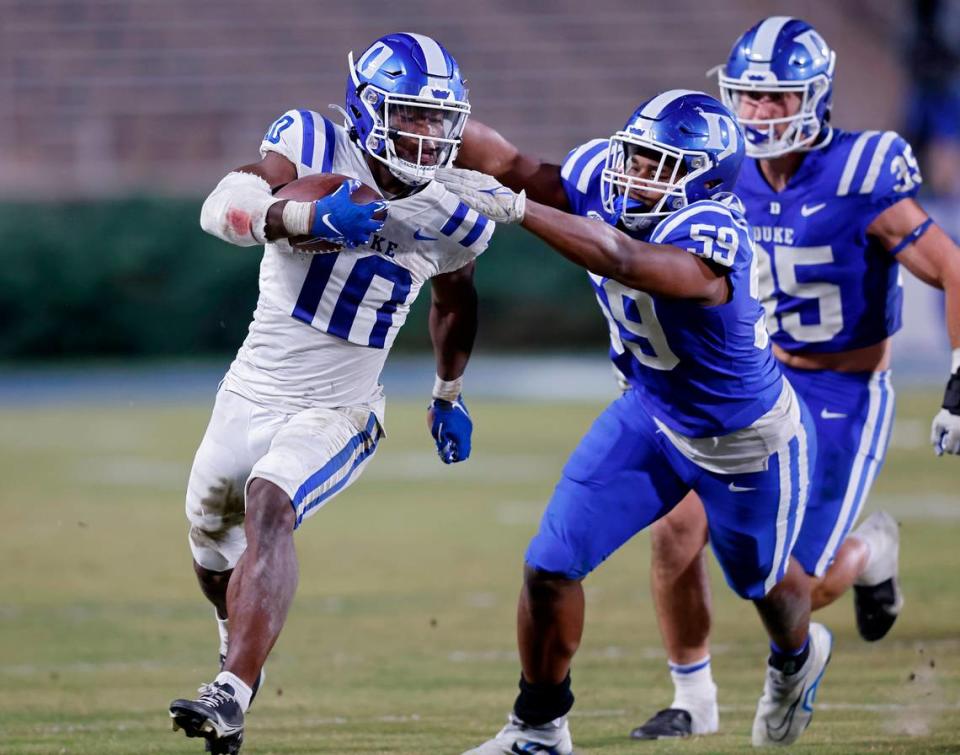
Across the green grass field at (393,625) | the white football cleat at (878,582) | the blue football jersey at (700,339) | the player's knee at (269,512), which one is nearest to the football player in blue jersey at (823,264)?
the white football cleat at (878,582)

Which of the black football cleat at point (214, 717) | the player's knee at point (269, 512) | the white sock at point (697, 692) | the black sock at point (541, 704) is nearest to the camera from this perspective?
the black football cleat at point (214, 717)

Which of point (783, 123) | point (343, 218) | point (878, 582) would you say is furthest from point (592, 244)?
point (878, 582)

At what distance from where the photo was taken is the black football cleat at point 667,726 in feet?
14.3

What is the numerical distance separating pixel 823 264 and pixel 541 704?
1.65 metres

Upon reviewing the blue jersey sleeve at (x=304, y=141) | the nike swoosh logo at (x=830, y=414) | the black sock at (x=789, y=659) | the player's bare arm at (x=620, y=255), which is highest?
the blue jersey sleeve at (x=304, y=141)

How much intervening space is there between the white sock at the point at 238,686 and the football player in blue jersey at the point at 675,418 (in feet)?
2.51

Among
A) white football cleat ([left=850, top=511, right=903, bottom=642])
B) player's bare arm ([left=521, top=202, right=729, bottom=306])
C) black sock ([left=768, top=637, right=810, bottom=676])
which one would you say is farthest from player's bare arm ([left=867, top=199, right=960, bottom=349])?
player's bare arm ([left=521, top=202, right=729, bottom=306])

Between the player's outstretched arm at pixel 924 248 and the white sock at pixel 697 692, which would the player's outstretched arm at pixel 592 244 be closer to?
the player's outstretched arm at pixel 924 248

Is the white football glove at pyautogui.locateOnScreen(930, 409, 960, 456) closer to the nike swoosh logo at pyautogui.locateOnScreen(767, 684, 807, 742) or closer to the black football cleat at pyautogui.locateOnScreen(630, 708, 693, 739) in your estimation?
the nike swoosh logo at pyautogui.locateOnScreen(767, 684, 807, 742)

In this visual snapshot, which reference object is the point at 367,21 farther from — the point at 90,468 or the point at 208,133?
the point at 90,468

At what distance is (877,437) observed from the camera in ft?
16.0

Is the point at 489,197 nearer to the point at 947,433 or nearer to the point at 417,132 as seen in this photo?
the point at 417,132

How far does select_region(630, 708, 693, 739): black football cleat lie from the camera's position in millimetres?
4367

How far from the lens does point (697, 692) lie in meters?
4.54
